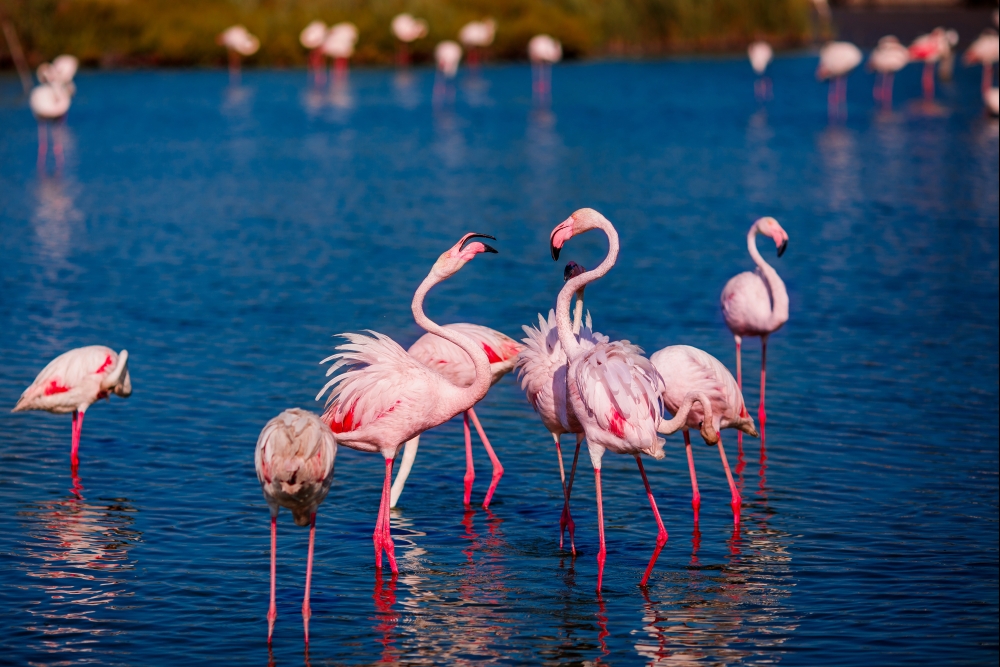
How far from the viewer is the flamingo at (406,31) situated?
33.5 metres

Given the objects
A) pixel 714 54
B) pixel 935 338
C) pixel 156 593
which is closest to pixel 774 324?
pixel 935 338

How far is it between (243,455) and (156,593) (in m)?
1.96

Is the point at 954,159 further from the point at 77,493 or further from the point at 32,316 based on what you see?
the point at 77,493

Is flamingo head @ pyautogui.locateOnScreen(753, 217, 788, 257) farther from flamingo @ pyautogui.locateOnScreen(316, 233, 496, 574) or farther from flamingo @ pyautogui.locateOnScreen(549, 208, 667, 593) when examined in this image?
flamingo @ pyautogui.locateOnScreen(316, 233, 496, 574)

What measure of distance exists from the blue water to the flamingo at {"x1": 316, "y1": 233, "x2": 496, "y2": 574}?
62 centimetres

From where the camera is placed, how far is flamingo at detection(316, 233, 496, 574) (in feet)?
20.4

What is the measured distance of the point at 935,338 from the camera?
10.6 metres

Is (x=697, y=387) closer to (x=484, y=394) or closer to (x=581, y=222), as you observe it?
(x=581, y=222)

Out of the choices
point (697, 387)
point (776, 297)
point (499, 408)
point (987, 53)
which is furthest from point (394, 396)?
point (987, 53)

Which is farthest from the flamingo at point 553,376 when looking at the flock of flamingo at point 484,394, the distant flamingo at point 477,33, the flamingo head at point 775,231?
the distant flamingo at point 477,33

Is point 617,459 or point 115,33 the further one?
point 115,33

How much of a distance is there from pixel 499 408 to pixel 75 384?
9.29 feet

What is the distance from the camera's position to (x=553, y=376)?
21.2 feet

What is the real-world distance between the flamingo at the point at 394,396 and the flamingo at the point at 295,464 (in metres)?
0.71
